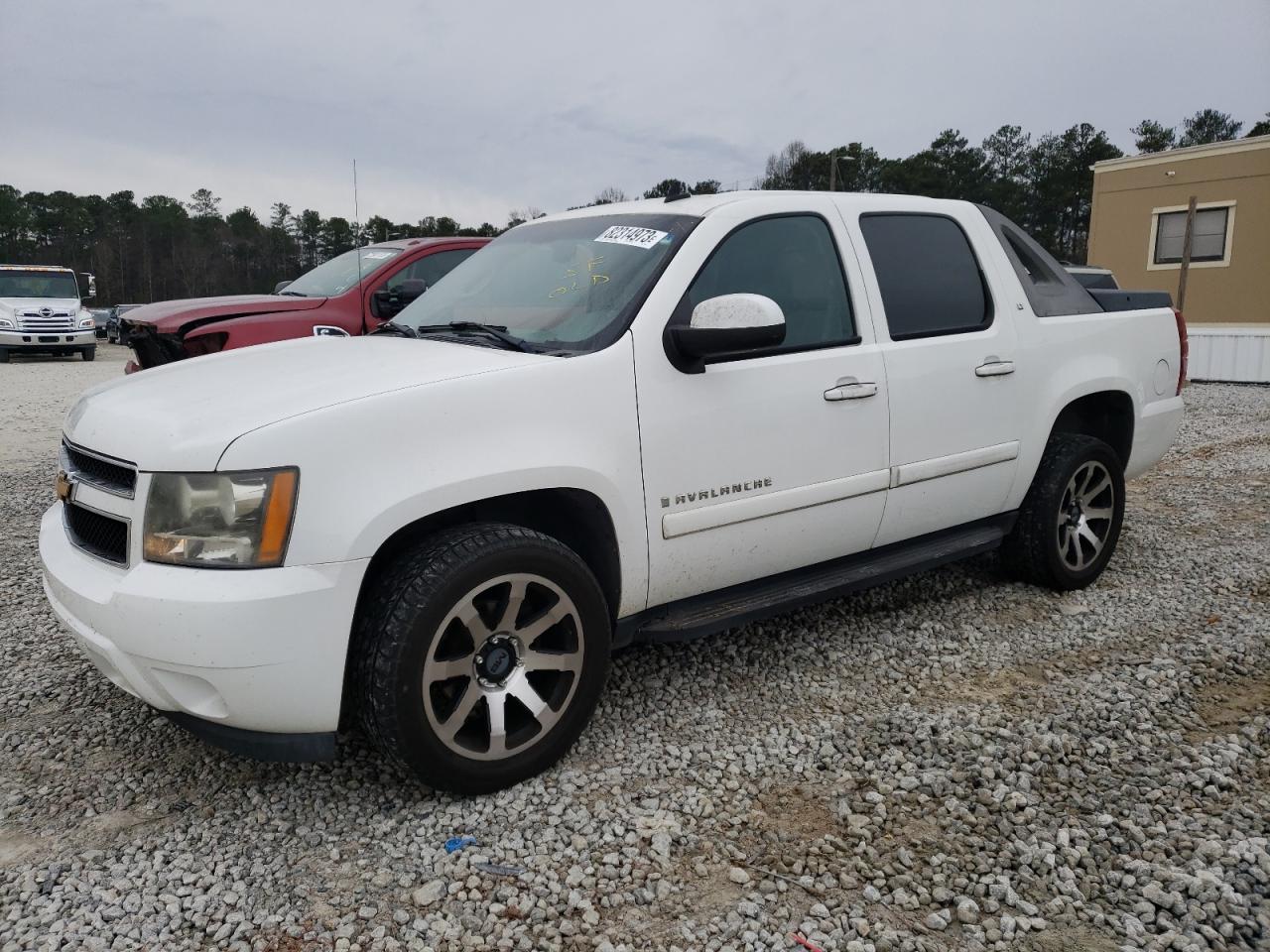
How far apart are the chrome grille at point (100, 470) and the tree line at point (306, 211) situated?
25.3 m

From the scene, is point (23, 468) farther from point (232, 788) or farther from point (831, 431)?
point (831, 431)

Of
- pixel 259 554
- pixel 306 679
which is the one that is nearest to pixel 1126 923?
pixel 306 679

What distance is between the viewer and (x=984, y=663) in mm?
3803

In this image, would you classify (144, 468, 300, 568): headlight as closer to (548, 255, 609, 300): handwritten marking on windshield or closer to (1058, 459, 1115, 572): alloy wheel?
(548, 255, 609, 300): handwritten marking on windshield

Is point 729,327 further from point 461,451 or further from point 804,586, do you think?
point 804,586

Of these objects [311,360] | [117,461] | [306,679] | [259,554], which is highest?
[311,360]

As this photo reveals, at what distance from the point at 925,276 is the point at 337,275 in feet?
18.0

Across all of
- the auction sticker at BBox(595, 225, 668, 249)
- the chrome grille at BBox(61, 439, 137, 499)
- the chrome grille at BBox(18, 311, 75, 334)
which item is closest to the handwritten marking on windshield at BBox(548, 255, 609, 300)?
the auction sticker at BBox(595, 225, 668, 249)

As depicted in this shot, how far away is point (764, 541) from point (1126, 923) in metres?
1.57

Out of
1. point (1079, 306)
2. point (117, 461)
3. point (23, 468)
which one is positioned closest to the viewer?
point (117, 461)

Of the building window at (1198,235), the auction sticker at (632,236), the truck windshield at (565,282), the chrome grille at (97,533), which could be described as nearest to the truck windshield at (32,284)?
the truck windshield at (565,282)

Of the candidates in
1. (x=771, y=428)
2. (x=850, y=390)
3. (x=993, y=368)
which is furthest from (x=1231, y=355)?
(x=771, y=428)

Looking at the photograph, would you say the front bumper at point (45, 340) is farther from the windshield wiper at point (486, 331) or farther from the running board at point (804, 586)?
the running board at point (804, 586)

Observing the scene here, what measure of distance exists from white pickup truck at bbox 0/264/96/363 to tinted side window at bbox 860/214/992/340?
22.8 metres
